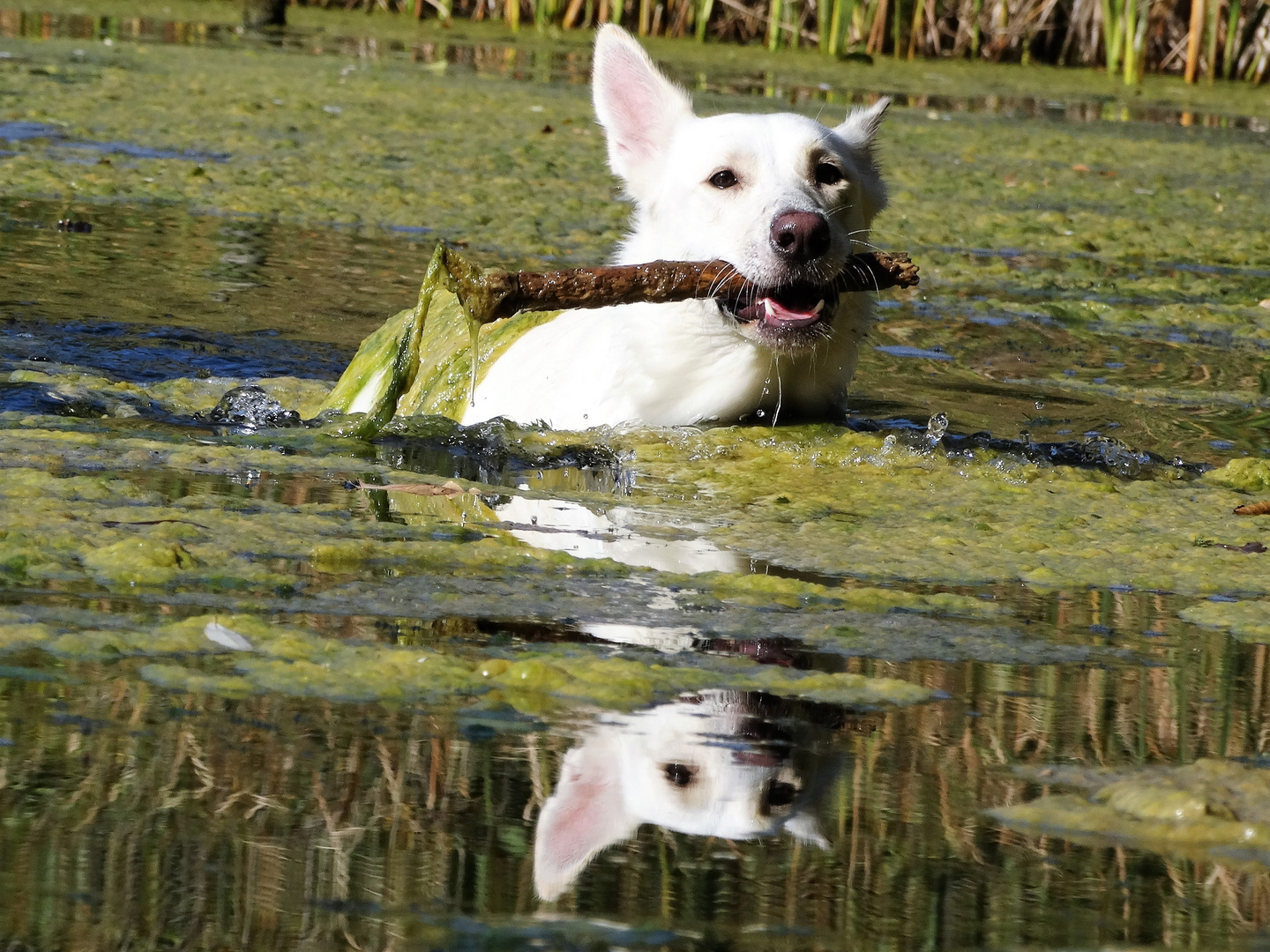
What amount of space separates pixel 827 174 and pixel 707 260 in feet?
1.52

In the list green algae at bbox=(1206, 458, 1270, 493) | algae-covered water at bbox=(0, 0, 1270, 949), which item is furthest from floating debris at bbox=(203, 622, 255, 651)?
green algae at bbox=(1206, 458, 1270, 493)

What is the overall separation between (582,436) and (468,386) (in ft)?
2.40

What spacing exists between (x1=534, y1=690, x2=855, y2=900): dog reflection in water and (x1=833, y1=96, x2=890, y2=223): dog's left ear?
9.60 ft

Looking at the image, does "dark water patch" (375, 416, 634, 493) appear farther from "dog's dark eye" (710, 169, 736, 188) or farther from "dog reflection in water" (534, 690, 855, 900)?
"dog reflection in water" (534, 690, 855, 900)

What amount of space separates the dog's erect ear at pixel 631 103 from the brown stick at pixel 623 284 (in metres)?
0.74

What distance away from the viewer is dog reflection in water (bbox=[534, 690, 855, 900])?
7.31ft

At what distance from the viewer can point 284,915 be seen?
75.9 inches

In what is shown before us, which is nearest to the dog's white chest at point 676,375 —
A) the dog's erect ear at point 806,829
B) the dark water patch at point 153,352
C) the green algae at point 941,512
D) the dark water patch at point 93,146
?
the green algae at point 941,512

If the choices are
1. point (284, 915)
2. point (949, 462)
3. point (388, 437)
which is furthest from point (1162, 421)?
point (284, 915)

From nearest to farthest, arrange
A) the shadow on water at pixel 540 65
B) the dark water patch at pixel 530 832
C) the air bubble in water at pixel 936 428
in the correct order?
the dark water patch at pixel 530 832 < the air bubble in water at pixel 936 428 < the shadow on water at pixel 540 65

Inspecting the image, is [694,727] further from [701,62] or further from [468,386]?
[701,62]

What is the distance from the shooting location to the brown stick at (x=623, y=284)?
4809 millimetres

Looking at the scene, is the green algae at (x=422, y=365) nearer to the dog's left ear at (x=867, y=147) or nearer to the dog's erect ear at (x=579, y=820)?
the dog's left ear at (x=867, y=147)

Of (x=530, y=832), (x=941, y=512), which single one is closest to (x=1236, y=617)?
(x=941, y=512)
